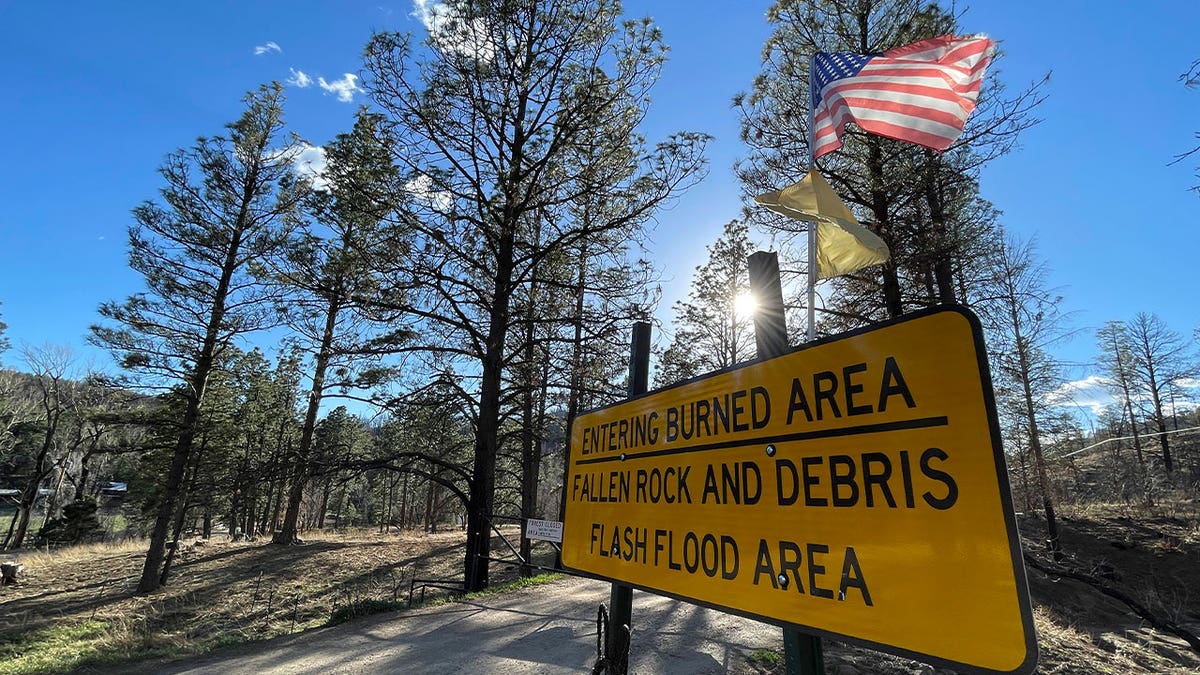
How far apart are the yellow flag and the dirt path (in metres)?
5.25

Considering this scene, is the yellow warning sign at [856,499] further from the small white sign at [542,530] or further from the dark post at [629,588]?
the small white sign at [542,530]

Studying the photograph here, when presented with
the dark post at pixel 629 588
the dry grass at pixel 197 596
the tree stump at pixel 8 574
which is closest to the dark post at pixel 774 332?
the dark post at pixel 629 588

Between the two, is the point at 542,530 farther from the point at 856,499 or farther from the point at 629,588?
the point at 856,499

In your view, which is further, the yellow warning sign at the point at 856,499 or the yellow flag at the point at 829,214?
the yellow flag at the point at 829,214

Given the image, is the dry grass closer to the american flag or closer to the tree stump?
the tree stump

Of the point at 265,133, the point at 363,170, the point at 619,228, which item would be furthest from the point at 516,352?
the point at 265,133

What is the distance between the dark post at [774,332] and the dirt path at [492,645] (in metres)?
5.13

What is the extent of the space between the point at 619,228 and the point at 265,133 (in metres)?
13.8

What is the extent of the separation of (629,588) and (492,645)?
18.1 ft

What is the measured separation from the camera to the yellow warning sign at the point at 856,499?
3.57 feet

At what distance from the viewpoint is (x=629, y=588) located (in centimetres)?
241

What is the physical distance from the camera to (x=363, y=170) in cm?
884

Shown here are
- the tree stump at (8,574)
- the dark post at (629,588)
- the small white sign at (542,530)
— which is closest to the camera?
the dark post at (629,588)

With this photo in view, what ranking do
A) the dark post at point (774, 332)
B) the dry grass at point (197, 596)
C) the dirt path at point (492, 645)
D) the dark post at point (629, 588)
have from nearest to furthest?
the dark post at point (774, 332)
the dark post at point (629, 588)
the dirt path at point (492, 645)
the dry grass at point (197, 596)
